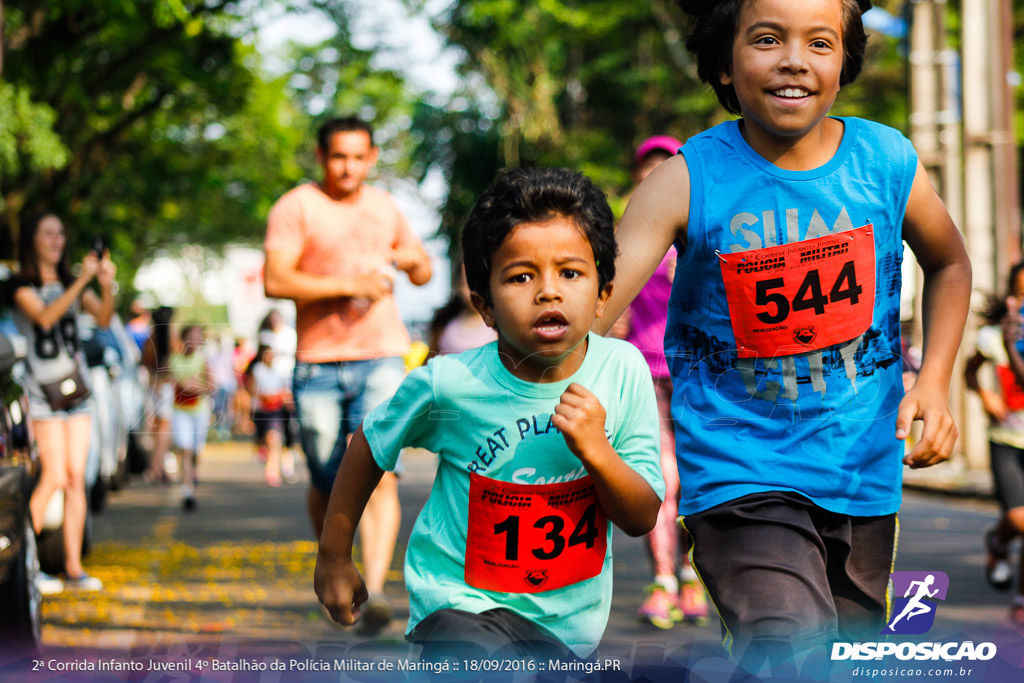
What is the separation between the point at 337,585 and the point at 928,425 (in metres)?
1.18

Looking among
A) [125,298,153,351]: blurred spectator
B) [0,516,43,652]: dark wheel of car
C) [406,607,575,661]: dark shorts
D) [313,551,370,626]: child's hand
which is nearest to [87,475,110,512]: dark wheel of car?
[125,298,153,351]: blurred spectator

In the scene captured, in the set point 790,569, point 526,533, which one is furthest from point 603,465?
point 790,569

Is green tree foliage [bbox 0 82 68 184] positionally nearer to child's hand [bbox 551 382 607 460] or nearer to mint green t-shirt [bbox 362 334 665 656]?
mint green t-shirt [bbox 362 334 665 656]

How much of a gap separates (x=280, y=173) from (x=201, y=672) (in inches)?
953

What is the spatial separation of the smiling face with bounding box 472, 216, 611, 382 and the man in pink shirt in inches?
97.8

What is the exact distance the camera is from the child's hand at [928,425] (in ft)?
7.83

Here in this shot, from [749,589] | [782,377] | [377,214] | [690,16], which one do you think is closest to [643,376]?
[782,377]

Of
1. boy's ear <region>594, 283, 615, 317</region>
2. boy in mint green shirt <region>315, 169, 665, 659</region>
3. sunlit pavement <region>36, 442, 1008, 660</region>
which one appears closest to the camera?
boy in mint green shirt <region>315, 169, 665, 659</region>

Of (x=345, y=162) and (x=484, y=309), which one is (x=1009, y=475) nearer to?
(x=345, y=162)

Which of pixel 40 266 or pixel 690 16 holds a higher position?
pixel 690 16

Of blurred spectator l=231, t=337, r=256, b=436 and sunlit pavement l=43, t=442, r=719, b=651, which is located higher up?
blurred spectator l=231, t=337, r=256, b=436

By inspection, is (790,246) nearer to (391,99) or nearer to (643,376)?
(643,376)

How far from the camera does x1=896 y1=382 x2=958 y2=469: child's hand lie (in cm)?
239

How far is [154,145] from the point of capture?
19984mm
